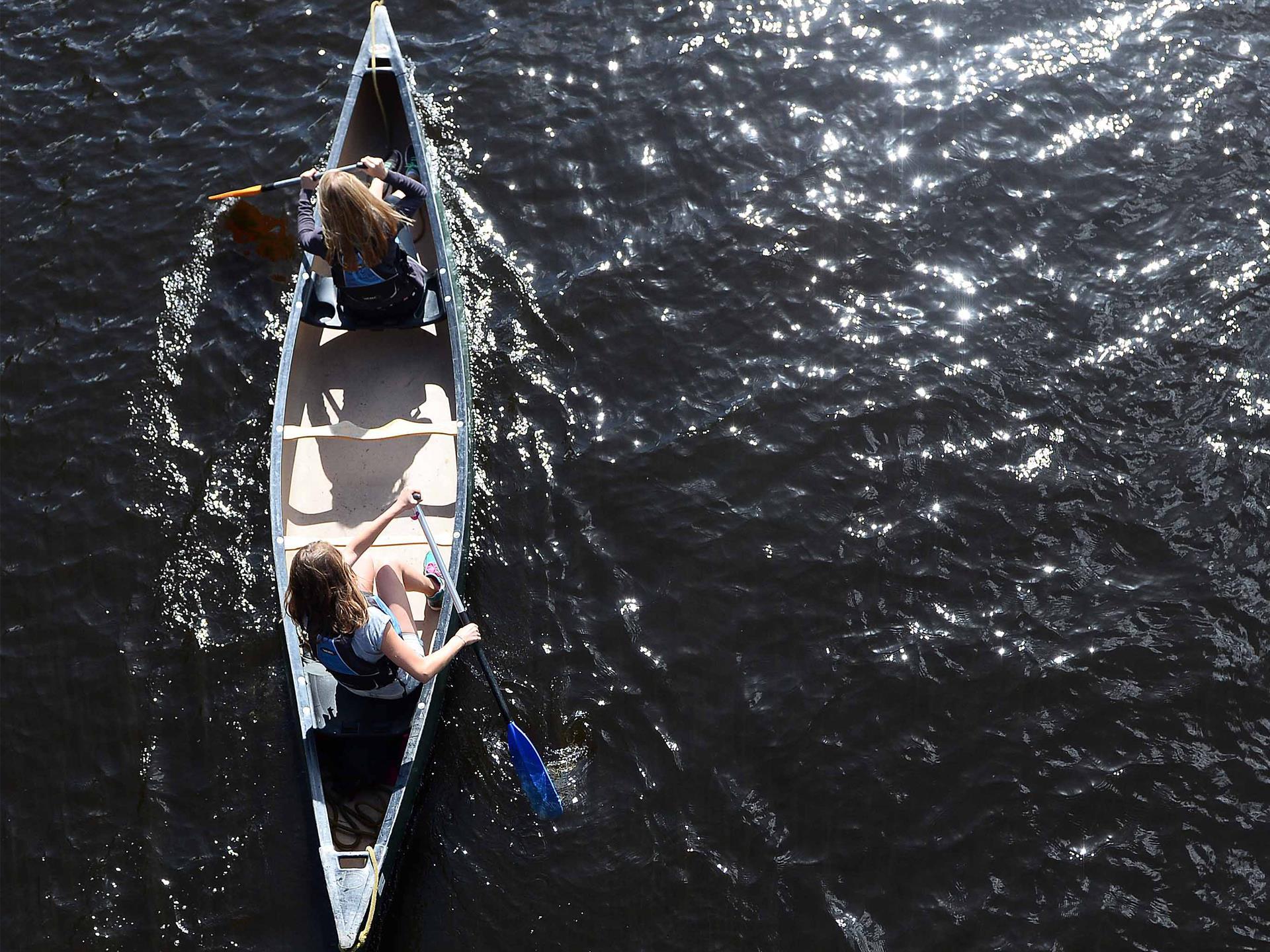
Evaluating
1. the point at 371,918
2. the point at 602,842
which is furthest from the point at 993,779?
the point at 371,918

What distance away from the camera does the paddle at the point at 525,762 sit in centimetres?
768

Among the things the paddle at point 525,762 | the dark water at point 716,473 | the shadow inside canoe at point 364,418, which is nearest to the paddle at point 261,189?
the dark water at point 716,473

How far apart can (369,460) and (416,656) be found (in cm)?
252

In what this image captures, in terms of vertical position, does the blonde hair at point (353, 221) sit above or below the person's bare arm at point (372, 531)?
above

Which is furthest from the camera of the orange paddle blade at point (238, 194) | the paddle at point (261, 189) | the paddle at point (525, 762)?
the orange paddle blade at point (238, 194)

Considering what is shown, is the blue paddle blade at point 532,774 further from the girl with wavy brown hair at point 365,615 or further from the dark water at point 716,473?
the girl with wavy brown hair at point 365,615

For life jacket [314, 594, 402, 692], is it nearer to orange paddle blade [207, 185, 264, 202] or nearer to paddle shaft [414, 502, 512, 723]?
paddle shaft [414, 502, 512, 723]

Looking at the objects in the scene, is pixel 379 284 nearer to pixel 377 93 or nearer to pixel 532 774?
pixel 377 93

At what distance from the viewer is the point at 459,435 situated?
8984mm

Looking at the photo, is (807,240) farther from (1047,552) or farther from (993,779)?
(993,779)

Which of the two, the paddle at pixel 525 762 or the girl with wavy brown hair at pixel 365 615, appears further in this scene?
the paddle at pixel 525 762

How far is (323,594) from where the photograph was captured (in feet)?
21.7

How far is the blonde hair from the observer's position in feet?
26.7

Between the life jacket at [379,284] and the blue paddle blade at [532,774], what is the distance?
3568 millimetres
